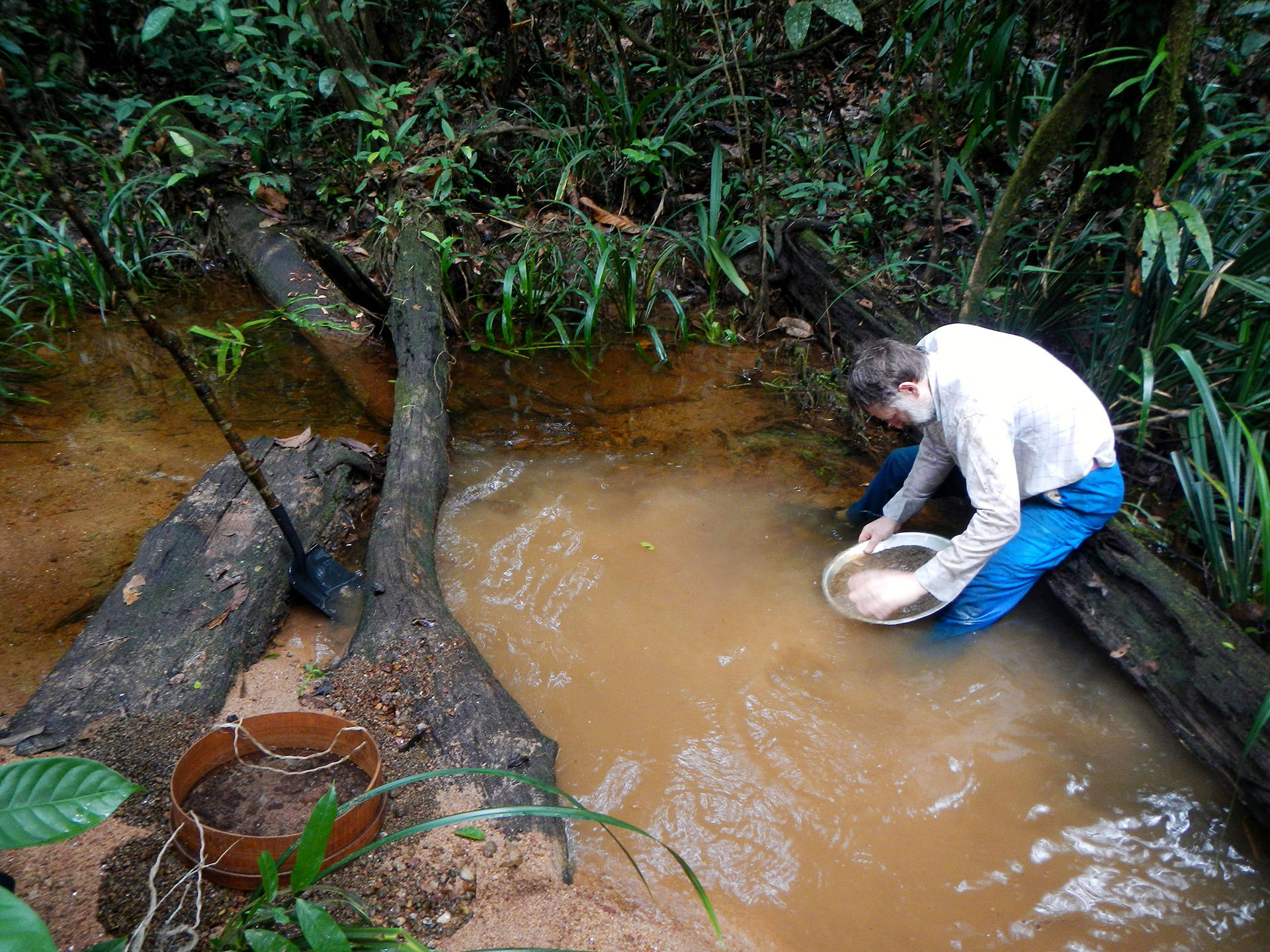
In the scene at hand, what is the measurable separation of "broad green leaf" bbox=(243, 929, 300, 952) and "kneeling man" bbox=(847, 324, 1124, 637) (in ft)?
5.58

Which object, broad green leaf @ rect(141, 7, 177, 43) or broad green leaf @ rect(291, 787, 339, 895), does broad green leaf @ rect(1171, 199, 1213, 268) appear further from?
broad green leaf @ rect(141, 7, 177, 43)

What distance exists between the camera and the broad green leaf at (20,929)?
31.0 inches

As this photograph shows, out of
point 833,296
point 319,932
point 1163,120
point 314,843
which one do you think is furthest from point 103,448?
point 1163,120

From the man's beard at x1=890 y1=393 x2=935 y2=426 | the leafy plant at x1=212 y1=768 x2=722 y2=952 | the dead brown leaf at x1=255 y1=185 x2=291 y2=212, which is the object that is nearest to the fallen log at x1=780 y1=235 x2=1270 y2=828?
the man's beard at x1=890 y1=393 x2=935 y2=426

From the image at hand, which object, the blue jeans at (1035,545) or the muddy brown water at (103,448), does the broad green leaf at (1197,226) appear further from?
the muddy brown water at (103,448)

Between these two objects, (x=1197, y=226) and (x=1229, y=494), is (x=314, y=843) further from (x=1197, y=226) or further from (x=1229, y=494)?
(x=1197, y=226)

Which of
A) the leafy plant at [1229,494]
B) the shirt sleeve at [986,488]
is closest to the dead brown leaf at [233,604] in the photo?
the shirt sleeve at [986,488]

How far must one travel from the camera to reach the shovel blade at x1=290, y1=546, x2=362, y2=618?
2307mm

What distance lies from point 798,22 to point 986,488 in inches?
75.0

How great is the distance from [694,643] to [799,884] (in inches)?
31.1

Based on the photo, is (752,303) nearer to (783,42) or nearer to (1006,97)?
(1006,97)

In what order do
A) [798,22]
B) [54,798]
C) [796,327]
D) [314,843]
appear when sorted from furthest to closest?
[796,327]
[798,22]
[314,843]
[54,798]

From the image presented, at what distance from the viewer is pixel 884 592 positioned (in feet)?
7.32

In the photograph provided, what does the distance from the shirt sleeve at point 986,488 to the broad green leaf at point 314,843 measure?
174 cm
